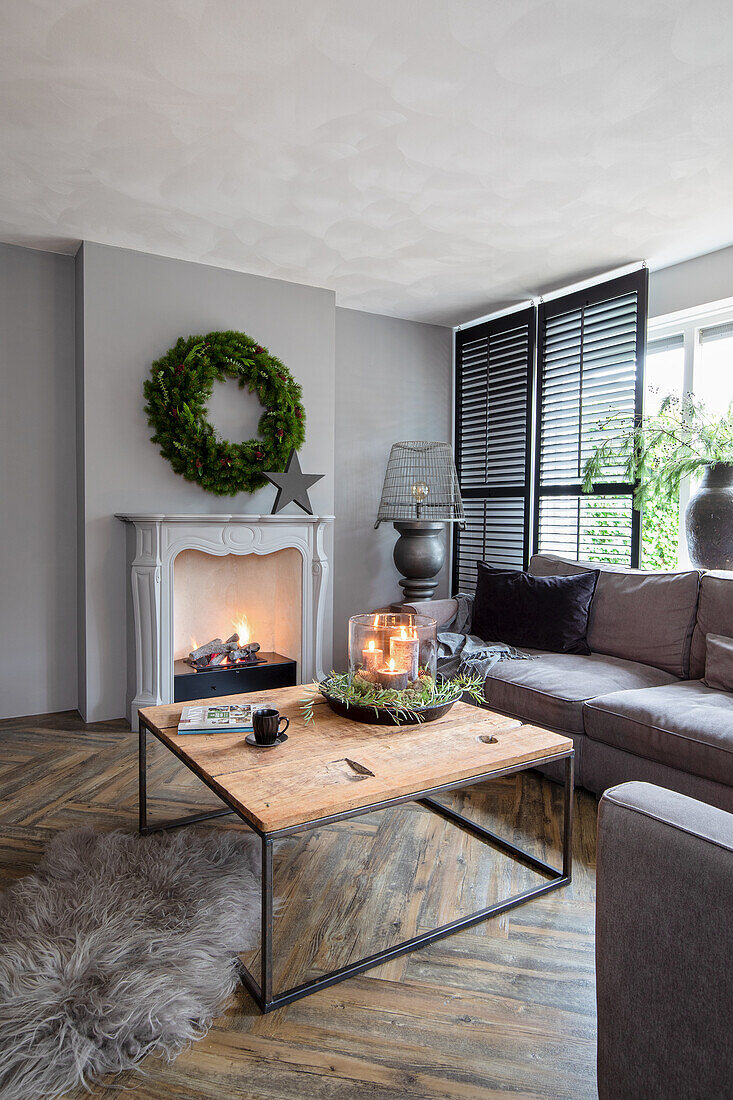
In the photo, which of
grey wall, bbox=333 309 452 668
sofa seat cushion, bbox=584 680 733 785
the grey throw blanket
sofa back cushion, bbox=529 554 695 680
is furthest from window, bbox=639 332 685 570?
grey wall, bbox=333 309 452 668

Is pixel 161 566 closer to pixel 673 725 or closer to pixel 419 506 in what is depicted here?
pixel 419 506

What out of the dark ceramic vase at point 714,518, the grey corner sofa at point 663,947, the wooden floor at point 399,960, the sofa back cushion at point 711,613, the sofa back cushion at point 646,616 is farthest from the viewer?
the dark ceramic vase at point 714,518

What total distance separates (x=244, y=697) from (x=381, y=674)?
1.83 ft

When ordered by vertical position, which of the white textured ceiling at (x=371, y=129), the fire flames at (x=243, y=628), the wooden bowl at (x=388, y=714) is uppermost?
the white textured ceiling at (x=371, y=129)

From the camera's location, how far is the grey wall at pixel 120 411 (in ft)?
11.6

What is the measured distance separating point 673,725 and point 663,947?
1445 mm

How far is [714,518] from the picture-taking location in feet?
10.3

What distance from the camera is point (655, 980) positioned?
977 mm

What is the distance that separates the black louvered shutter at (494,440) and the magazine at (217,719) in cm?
273

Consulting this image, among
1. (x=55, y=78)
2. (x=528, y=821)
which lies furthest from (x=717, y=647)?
(x=55, y=78)

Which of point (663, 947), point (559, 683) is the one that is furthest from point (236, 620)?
point (663, 947)

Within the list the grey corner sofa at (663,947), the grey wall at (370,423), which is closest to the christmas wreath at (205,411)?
the grey wall at (370,423)

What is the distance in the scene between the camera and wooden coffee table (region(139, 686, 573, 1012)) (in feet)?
4.91

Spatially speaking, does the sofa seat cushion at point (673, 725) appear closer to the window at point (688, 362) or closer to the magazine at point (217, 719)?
the magazine at point (217, 719)
